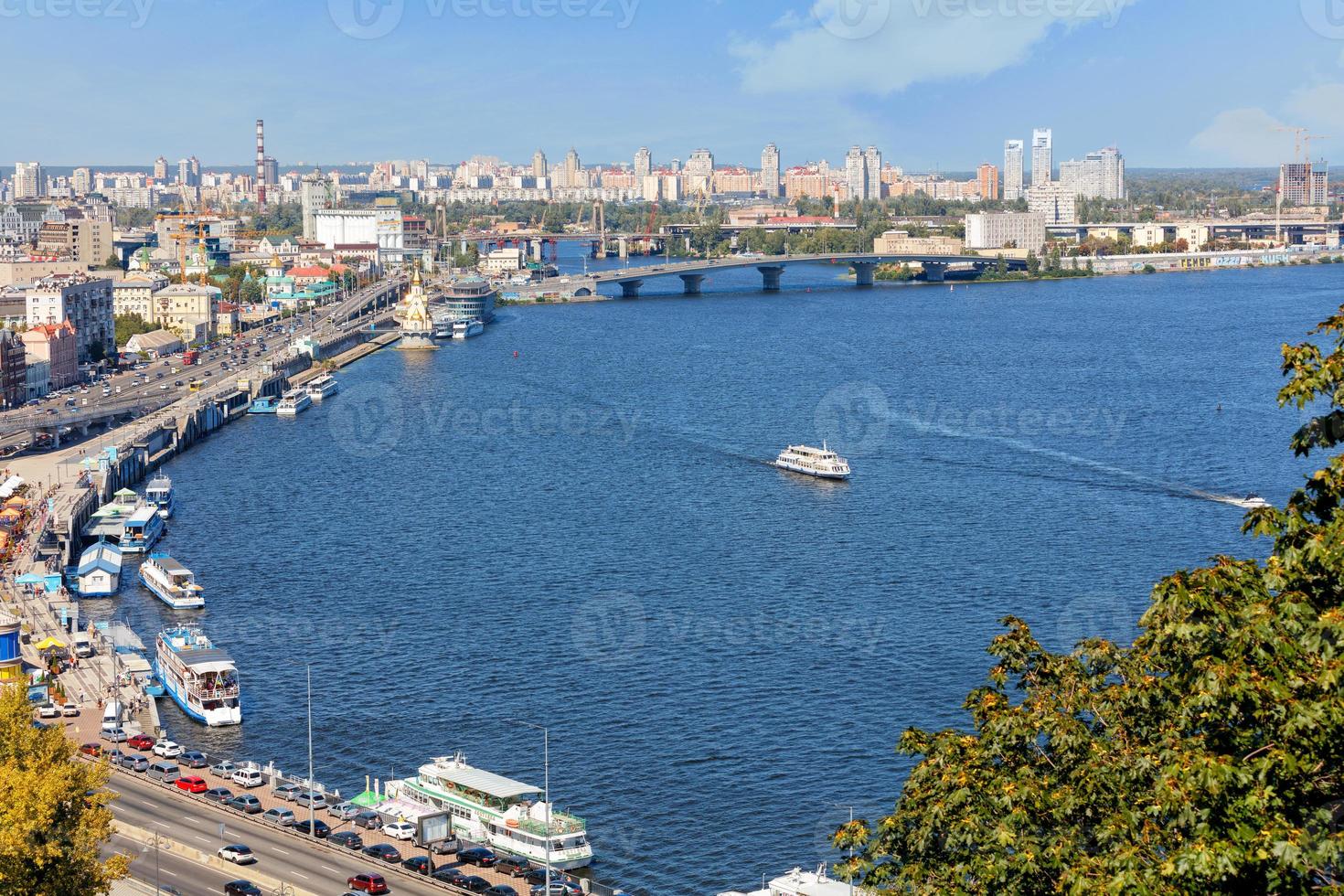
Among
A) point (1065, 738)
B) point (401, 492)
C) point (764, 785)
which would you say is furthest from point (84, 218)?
point (1065, 738)

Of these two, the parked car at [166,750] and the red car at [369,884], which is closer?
the red car at [369,884]

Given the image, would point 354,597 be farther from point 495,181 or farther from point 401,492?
point 495,181

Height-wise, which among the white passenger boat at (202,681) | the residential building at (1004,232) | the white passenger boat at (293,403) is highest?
the residential building at (1004,232)

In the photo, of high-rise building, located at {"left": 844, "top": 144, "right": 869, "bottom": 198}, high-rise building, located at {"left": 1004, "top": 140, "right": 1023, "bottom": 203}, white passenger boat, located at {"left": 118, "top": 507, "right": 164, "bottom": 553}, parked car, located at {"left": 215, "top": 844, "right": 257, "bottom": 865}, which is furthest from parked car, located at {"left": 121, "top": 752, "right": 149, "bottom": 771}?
high-rise building, located at {"left": 1004, "top": 140, "right": 1023, "bottom": 203}

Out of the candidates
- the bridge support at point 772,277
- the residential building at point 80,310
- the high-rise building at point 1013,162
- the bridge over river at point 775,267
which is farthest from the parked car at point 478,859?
→ the high-rise building at point 1013,162

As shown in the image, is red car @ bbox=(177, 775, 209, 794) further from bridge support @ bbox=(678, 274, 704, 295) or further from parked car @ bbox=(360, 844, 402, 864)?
bridge support @ bbox=(678, 274, 704, 295)

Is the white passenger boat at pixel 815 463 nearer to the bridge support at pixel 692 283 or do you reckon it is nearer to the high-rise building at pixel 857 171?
the bridge support at pixel 692 283
